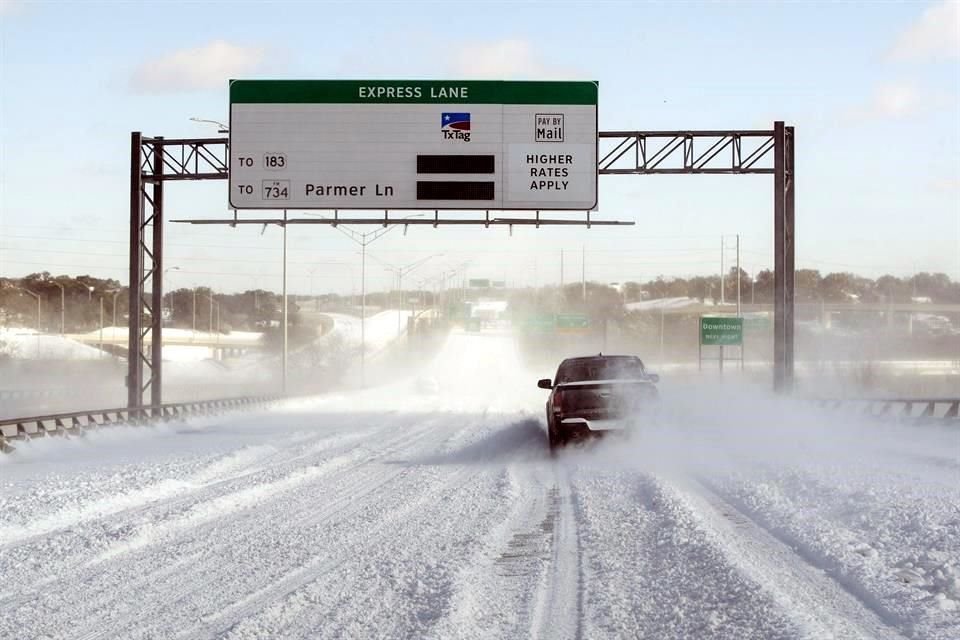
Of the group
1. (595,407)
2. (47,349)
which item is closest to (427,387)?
(595,407)

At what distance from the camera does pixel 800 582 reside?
26.9 feet

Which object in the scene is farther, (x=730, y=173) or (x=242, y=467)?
(x=730, y=173)

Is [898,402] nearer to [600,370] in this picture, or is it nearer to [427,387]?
[600,370]

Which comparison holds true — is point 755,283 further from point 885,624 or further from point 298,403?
point 885,624

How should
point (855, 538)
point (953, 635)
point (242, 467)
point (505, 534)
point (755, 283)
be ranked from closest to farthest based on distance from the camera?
point (953, 635) < point (855, 538) < point (505, 534) < point (242, 467) < point (755, 283)

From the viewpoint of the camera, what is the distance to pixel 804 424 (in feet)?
90.5

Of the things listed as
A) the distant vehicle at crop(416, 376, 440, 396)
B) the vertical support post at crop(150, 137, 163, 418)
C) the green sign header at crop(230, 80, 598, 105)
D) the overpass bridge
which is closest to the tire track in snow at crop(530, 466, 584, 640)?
the green sign header at crop(230, 80, 598, 105)

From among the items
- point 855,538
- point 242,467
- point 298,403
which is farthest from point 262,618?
point 298,403

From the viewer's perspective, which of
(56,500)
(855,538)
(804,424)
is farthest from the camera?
(804,424)

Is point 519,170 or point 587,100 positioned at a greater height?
point 587,100

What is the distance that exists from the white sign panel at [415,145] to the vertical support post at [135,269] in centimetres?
369

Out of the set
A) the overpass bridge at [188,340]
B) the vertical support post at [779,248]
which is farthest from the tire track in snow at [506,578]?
the overpass bridge at [188,340]

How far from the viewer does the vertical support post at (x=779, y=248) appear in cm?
2931

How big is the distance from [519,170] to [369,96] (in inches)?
162
